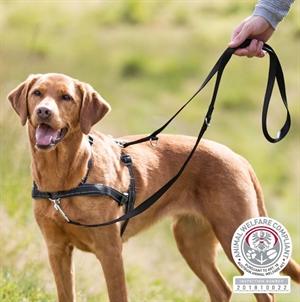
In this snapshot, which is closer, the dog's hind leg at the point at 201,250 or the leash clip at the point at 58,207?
the leash clip at the point at 58,207

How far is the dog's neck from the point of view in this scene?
4719 mm

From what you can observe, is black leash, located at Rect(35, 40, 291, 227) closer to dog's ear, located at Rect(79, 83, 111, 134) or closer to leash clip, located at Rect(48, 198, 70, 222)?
leash clip, located at Rect(48, 198, 70, 222)

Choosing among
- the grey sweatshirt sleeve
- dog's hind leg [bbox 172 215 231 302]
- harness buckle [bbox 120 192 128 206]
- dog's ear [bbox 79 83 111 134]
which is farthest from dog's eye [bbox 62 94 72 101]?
dog's hind leg [bbox 172 215 231 302]

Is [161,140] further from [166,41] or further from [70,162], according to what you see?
[166,41]

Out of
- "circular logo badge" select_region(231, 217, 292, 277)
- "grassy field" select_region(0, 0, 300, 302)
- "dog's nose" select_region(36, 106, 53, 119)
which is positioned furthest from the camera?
"grassy field" select_region(0, 0, 300, 302)

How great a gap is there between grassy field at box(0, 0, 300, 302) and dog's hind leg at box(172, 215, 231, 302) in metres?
0.61

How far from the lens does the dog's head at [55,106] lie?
4.46 metres

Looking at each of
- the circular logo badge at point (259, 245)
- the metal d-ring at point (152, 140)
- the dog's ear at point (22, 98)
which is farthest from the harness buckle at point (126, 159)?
the circular logo badge at point (259, 245)

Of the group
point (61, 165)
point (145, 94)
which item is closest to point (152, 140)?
point (61, 165)

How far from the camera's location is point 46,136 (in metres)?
4.50

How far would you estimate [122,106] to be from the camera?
49.4 ft

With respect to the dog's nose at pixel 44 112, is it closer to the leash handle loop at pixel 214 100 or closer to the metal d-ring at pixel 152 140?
the leash handle loop at pixel 214 100

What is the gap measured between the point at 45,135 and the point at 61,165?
1.00 feet

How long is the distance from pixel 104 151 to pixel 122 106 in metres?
10.1
